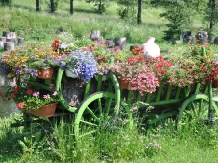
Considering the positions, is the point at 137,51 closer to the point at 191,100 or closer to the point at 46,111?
the point at 191,100

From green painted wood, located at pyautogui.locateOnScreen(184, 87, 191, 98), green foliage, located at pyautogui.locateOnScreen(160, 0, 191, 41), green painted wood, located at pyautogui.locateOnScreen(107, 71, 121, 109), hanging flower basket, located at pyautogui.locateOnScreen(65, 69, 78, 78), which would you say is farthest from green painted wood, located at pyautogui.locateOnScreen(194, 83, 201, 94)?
green foliage, located at pyautogui.locateOnScreen(160, 0, 191, 41)

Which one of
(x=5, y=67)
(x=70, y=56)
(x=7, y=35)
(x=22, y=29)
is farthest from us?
(x=22, y=29)

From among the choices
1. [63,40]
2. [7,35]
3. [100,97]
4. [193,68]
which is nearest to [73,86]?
[100,97]

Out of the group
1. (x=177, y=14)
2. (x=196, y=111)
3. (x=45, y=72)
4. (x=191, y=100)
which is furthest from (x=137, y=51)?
(x=177, y=14)

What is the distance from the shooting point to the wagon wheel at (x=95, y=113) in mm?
5012

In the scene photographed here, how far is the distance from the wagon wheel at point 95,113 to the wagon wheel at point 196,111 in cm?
119

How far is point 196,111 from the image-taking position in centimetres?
632

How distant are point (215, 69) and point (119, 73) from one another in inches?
63.2

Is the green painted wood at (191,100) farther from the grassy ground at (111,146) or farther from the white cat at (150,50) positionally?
the white cat at (150,50)

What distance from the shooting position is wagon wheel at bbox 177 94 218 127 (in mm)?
6000

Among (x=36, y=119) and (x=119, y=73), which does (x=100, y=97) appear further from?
(x=36, y=119)

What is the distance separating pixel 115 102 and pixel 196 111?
5.34ft

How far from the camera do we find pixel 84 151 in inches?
196

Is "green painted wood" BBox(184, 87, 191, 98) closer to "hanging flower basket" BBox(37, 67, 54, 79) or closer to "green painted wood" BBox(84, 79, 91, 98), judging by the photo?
"green painted wood" BBox(84, 79, 91, 98)
